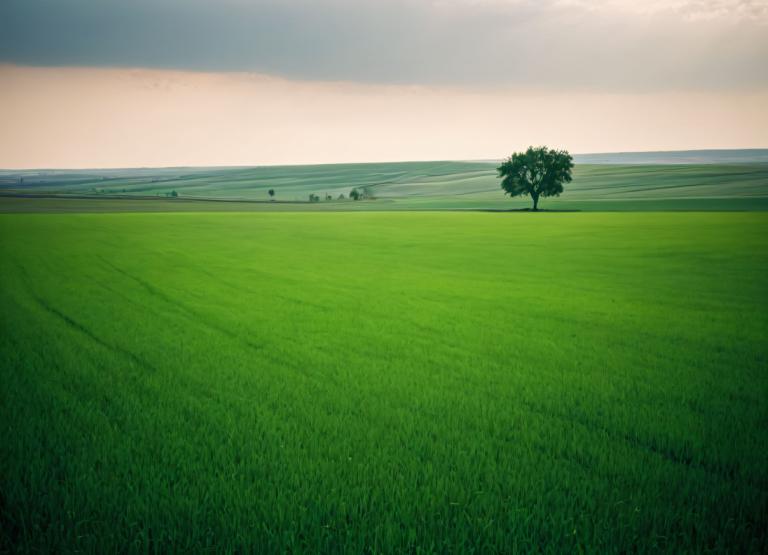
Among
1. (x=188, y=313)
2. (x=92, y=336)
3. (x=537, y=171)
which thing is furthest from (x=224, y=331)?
(x=537, y=171)

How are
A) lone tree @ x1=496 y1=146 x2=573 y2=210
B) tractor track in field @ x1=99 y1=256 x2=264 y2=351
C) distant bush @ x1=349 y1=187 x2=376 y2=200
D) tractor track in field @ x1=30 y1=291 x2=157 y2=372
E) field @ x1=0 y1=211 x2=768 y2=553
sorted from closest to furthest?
1. field @ x1=0 y1=211 x2=768 y2=553
2. tractor track in field @ x1=30 y1=291 x2=157 y2=372
3. tractor track in field @ x1=99 y1=256 x2=264 y2=351
4. lone tree @ x1=496 y1=146 x2=573 y2=210
5. distant bush @ x1=349 y1=187 x2=376 y2=200

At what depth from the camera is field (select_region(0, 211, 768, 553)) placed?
468 cm

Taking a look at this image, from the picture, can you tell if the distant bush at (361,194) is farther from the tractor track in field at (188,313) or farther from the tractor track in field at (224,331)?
the tractor track in field at (224,331)

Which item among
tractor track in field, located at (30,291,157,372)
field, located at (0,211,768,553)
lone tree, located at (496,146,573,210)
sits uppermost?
lone tree, located at (496,146,573,210)

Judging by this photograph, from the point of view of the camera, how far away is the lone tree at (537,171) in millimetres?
86312

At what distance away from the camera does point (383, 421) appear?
22.9 feet

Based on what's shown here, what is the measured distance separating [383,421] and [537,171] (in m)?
86.2

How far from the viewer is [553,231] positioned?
154ft

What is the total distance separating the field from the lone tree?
71932 mm

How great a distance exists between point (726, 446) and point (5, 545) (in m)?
7.34

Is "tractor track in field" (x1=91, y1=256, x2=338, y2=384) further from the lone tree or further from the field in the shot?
the lone tree

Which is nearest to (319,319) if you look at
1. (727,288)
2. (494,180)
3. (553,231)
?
(727,288)

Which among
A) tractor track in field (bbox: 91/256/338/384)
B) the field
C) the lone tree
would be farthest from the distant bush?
the field

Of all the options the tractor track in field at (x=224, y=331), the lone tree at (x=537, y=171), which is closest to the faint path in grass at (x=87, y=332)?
the tractor track in field at (x=224, y=331)
